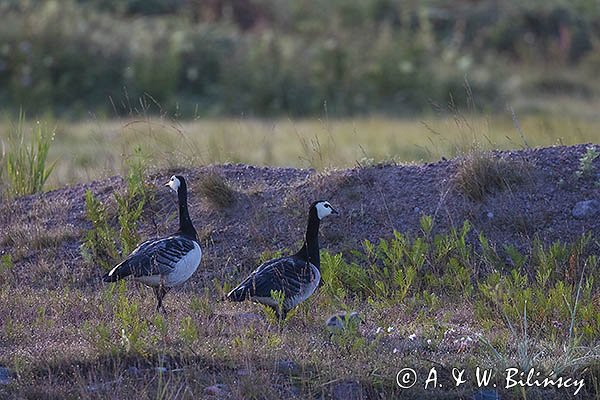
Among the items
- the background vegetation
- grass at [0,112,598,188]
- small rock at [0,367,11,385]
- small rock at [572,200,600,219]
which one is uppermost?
small rock at [0,367,11,385]

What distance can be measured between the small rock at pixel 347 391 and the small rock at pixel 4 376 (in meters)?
2.12

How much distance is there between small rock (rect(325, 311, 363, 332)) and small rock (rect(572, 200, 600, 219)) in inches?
115

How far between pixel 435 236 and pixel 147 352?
3.44m

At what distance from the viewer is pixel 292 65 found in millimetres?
22609

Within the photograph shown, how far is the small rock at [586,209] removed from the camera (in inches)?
405

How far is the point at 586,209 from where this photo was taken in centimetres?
1030

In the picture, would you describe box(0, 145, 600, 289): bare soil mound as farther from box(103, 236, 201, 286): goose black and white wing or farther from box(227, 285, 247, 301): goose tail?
box(227, 285, 247, 301): goose tail

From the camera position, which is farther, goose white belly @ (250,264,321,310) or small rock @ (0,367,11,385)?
goose white belly @ (250,264,321,310)

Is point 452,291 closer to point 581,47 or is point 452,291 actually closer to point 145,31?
point 145,31

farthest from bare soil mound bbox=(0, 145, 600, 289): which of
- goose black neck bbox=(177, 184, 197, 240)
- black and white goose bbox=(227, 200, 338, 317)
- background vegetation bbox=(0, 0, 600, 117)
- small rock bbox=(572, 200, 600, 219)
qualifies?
background vegetation bbox=(0, 0, 600, 117)

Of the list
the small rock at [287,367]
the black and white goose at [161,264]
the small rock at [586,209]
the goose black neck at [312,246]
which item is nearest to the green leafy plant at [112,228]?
the black and white goose at [161,264]

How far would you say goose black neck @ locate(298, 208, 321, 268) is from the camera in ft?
29.4

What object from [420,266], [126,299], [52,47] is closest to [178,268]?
[126,299]

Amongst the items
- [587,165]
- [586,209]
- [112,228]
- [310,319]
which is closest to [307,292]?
[310,319]
